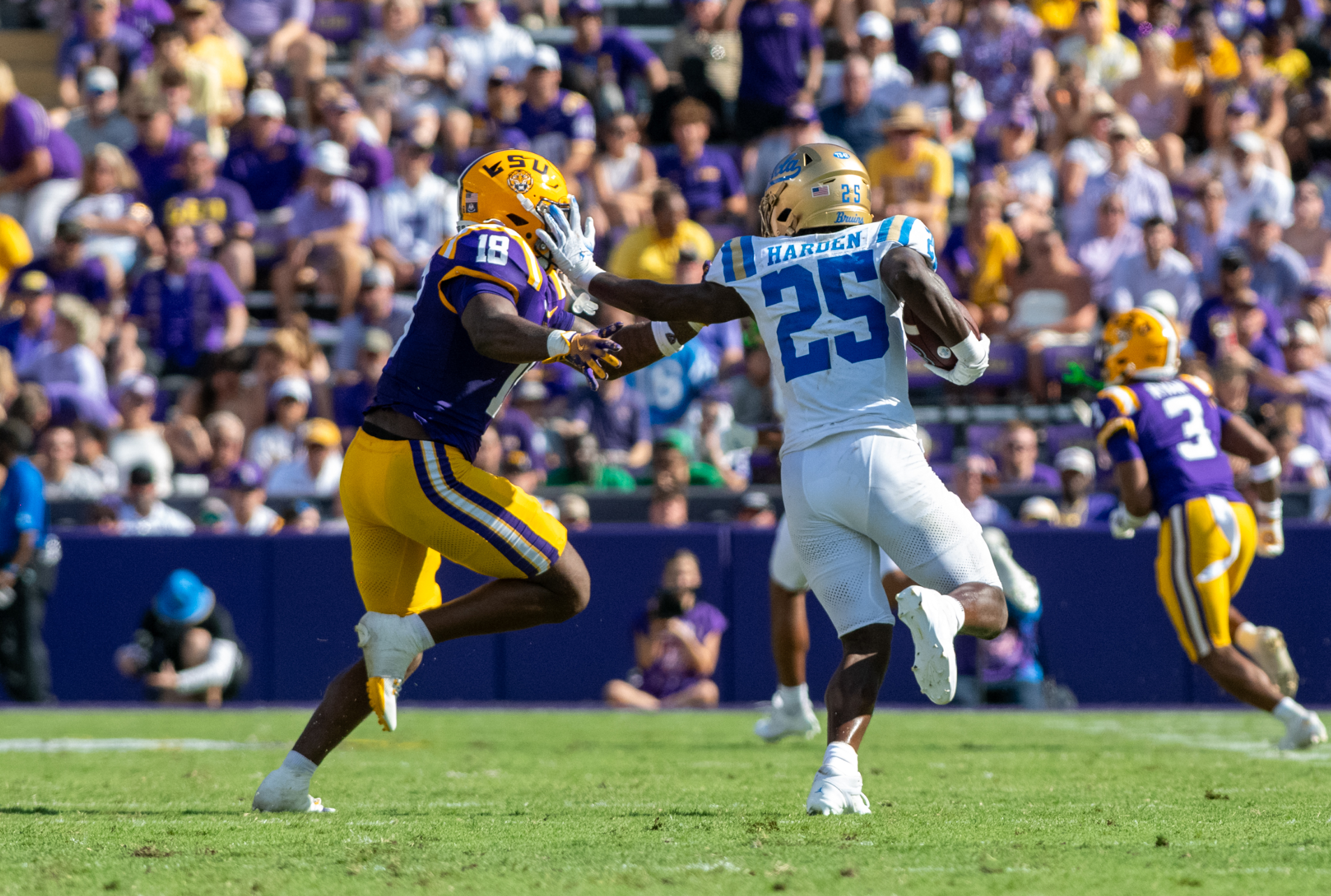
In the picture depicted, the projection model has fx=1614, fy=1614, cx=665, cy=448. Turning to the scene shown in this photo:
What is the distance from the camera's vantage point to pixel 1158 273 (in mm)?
11641

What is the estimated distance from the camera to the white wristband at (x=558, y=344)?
14.8 feet

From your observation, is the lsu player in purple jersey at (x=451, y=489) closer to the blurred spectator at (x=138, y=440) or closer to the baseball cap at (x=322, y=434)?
the baseball cap at (x=322, y=434)

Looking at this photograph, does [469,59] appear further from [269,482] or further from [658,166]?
[269,482]

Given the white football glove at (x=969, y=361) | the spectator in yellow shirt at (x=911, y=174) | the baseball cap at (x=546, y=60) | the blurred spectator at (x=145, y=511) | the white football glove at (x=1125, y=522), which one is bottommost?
the white football glove at (x=1125, y=522)

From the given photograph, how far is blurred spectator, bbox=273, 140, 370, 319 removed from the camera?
1231 cm

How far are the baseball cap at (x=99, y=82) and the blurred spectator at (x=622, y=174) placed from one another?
14.2 feet

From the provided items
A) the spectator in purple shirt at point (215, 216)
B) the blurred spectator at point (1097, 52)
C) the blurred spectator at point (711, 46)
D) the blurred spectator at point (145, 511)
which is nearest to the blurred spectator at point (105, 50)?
the spectator in purple shirt at point (215, 216)

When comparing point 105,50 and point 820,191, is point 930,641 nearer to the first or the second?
point 820,191

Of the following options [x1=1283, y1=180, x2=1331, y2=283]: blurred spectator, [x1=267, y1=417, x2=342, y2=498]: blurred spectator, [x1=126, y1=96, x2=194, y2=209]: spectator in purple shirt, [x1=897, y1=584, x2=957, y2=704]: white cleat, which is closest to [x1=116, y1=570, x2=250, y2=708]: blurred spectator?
[x1=267, y1=417, x2=342, y2=498]: blurred spectator

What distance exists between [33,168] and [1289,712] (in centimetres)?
1077

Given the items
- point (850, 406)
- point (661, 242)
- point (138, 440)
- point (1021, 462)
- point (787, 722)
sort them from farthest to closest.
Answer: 1. point (661, 242)
2. point (138, 440)
3. point (1021, 462)
4. point (787, 722)
5. point (850, 406)

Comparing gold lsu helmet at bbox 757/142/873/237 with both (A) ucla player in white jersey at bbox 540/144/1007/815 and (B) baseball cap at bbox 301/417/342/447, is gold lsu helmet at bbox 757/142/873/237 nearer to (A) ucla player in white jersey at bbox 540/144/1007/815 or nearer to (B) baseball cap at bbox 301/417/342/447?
A: (A) ucla player in white jersey at bbox 540/144/1007/815

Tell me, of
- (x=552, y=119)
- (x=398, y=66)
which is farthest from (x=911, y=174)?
(x=398, y=66)

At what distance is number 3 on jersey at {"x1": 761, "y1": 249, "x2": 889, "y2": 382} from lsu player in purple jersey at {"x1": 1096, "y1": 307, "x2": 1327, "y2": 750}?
2.77 m
